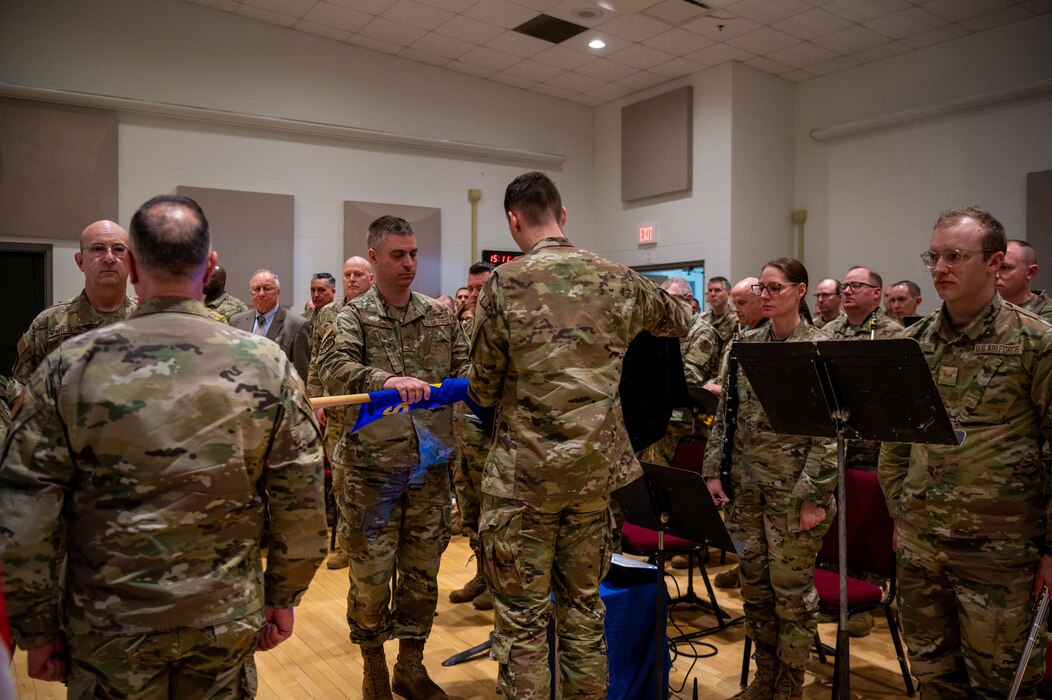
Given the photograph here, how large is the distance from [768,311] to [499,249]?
22.2 ft

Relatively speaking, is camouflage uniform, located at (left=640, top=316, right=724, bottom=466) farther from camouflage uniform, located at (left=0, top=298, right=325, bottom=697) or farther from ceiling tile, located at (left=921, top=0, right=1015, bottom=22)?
camouflage uniform, located at (left=0, top=298, right=325, bottom=697)

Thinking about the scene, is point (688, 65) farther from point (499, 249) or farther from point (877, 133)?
point (499, 249)

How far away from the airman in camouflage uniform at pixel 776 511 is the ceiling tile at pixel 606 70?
253 inches

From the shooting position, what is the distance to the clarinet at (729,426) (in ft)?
10.5

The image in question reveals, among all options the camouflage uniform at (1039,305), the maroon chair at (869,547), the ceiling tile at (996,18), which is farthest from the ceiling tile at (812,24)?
the maroon chair at (869,547)

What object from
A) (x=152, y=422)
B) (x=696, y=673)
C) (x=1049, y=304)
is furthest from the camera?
(x=1049, y=304)

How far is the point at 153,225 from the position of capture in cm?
170

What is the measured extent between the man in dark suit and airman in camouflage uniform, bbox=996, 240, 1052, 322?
4633 mm

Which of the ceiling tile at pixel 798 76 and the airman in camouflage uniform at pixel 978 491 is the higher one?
the ceiling tile at pixel 798 76

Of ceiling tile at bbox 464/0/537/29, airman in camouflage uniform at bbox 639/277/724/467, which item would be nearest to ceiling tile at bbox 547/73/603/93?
ceiling tile at bbox 464/0/537/29

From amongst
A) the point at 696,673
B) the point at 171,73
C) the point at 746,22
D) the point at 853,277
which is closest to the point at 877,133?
the point at 746,22

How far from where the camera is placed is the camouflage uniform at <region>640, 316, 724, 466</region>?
569 cm

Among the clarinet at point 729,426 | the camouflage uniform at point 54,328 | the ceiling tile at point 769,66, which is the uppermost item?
the ceiling tile at point 769,66

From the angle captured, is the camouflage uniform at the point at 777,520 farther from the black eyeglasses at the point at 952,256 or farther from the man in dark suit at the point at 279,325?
the man in dark suit at the point at 279,325
